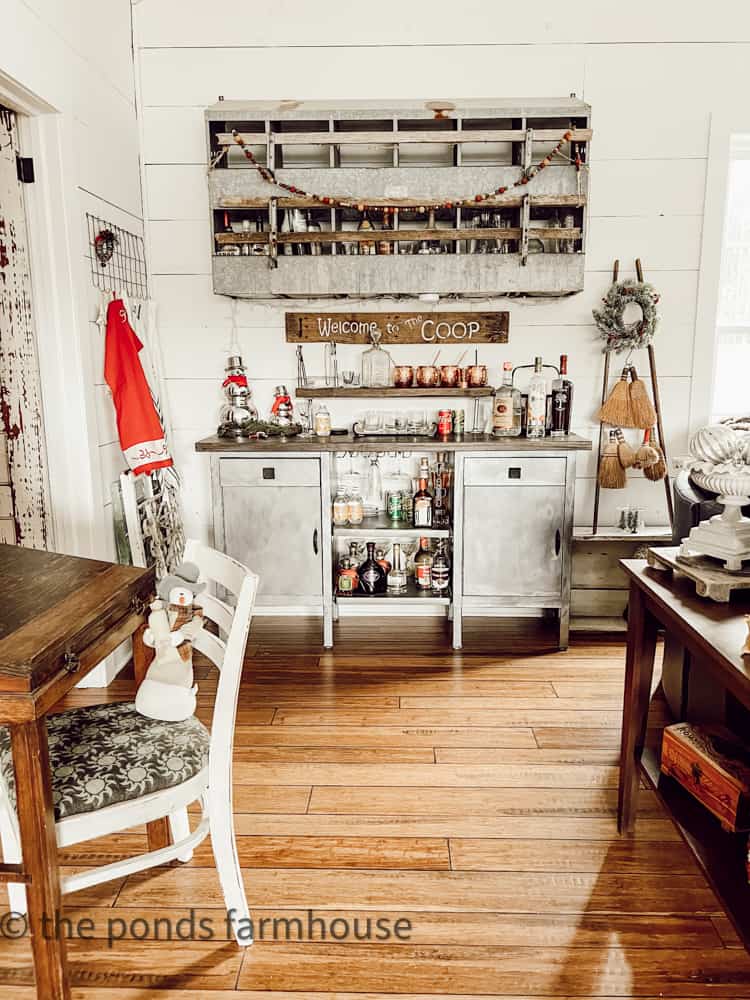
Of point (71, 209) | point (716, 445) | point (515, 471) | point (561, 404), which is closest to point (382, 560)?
point (515, 471)

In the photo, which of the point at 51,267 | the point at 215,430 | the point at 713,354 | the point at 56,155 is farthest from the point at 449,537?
the point at 56,155

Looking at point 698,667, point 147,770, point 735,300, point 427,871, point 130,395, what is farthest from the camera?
point 735,300

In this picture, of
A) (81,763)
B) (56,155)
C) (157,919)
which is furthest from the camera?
(56,155)

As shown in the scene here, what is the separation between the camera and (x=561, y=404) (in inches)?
149

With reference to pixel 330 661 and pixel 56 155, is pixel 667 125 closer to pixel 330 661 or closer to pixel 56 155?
pixel 56 155

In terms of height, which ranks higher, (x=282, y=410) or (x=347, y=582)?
(x=282, y=410)

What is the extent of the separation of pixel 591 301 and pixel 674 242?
0.48 meters

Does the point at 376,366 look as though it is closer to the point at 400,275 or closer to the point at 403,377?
the point at 403,377

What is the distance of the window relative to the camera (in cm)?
388

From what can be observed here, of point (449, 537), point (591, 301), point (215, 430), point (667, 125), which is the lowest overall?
point (449, 537)

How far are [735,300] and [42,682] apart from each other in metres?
3.78

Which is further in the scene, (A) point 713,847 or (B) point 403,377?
(B) point 403,377

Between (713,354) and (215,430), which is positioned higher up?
(713,354)

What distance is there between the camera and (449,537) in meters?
3.72
